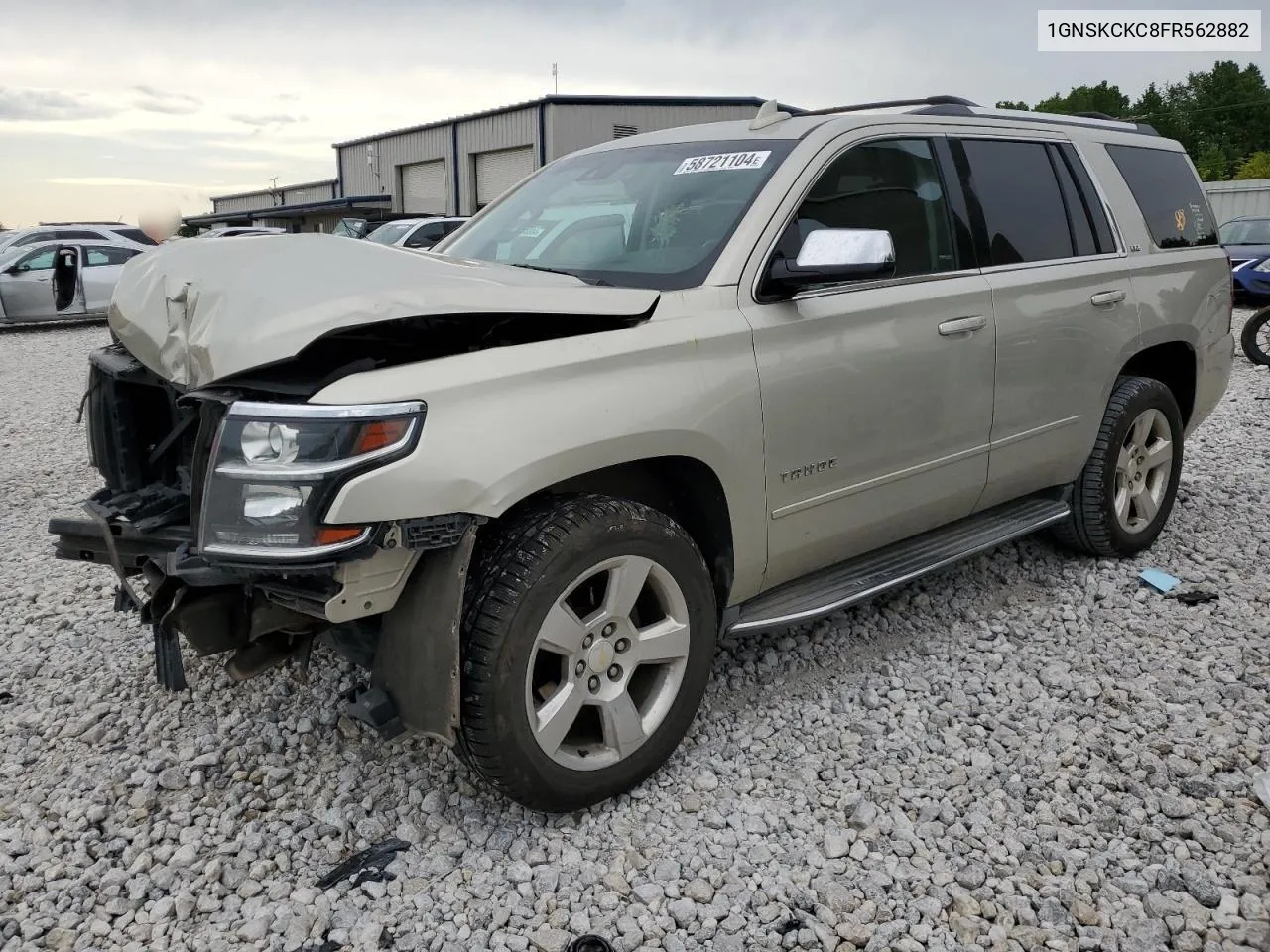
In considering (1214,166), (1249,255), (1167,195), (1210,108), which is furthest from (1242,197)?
(1210,108)

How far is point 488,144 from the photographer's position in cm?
3256

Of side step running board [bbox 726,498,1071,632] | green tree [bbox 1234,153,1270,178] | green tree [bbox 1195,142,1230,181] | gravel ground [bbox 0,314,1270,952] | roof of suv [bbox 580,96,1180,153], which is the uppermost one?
green tree [bbox 1195,142,1230,181]

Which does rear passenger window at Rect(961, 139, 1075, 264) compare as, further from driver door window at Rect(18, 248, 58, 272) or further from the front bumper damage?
driver door window at Rect(18, 248, 58, 272)

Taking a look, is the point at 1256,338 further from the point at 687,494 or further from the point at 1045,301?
the point at 687,494

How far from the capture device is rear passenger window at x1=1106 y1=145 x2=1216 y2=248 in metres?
4.66

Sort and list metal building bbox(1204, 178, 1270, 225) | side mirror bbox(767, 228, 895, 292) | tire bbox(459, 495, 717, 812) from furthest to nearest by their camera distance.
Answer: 1. metal building bbox(1204, 178, 1270, 225)
2. side mirror bbox(767, 228, 895, 292)
3. tire bbox(459, 495, 717, 812)

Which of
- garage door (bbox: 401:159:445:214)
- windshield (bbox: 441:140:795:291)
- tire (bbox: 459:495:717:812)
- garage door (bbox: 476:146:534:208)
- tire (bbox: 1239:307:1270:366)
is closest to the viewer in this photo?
tire (bbox: 459:495:717:812)

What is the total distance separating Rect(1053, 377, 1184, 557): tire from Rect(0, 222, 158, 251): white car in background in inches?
628

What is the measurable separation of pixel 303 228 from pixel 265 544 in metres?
44.7

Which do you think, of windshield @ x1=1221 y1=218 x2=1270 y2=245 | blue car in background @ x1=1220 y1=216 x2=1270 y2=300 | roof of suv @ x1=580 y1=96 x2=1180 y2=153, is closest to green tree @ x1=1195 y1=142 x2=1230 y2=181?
windshield @ x1=1221 y1=218 x2=1270 y2=245

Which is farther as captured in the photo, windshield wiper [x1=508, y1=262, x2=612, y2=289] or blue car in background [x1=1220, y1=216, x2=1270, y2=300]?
blue car in background [x1=1220, y1=216, x2=1270, y2=300]

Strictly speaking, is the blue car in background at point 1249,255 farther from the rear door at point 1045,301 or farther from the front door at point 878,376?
the front door at point 878,376

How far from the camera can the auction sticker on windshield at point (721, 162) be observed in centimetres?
337

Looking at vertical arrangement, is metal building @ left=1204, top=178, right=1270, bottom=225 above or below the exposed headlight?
above
